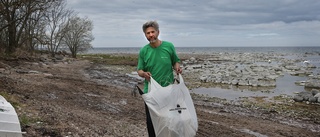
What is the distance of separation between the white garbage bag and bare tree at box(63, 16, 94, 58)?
158 ft

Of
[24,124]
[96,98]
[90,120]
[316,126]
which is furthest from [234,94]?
[24,124]

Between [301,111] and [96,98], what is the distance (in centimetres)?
828

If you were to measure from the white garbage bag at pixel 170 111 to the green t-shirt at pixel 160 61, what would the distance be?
5.3 inches

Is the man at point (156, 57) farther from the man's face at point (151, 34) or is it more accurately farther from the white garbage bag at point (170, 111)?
the white garbage bag at point (170, 111)

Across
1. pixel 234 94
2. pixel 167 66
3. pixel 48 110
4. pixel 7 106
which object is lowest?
pixel 234 94

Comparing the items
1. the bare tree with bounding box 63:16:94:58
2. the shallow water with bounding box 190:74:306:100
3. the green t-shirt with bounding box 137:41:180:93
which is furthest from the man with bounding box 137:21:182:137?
the bare tree with bounding box 63:16:94:58

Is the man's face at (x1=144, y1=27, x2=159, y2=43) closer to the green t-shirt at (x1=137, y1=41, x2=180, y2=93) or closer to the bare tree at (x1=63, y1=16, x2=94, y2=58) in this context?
the green t-shirt at (x1=137, y1=41, x2=180, y2=93)

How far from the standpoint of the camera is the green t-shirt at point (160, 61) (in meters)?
3.72

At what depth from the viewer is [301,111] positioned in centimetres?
1203

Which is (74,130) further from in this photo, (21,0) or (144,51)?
(21,0)

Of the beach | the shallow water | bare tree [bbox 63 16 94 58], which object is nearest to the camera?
the beach

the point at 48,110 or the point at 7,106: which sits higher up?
the point at 7,106

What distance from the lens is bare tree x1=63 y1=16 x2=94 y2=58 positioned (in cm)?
5012

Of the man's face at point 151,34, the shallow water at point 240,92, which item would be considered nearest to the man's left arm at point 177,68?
the man's face at point 151,34
